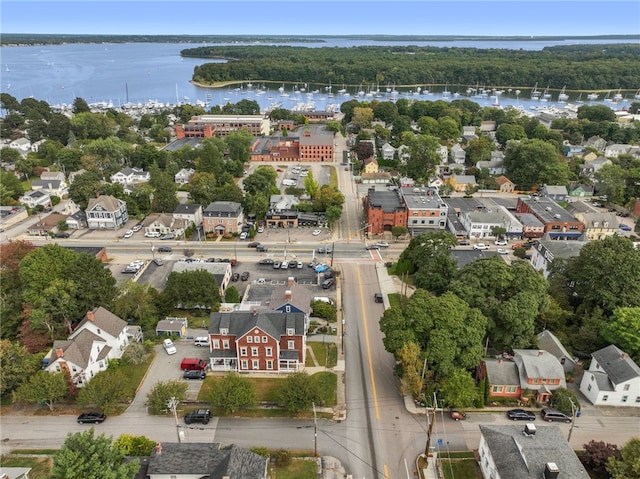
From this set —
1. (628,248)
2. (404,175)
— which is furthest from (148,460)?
(404,175)

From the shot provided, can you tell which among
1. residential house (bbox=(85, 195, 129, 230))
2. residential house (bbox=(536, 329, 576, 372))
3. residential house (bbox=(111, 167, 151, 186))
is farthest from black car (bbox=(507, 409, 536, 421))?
residential house (bbox=(111, 167, 151, 186))

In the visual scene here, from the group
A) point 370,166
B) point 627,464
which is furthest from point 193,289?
point 370,166

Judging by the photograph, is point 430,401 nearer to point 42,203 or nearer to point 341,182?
point 341,182

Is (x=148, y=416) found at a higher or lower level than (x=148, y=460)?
lower

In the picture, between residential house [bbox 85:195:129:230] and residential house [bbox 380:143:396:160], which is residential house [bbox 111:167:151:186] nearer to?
residential house [bbox 85:195:129:230]

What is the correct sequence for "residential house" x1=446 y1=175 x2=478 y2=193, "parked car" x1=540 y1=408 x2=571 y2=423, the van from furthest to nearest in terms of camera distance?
"residential house" x1=446 y1=175 x2=478 y2=193 < the van < "parked car" x1=540 y1=408 x2=571 y2=423

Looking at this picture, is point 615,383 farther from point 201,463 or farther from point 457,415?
point 201,463
